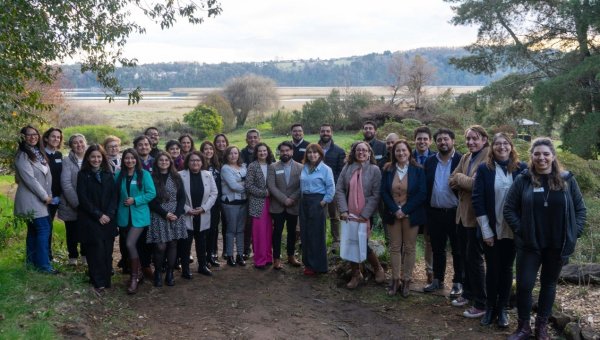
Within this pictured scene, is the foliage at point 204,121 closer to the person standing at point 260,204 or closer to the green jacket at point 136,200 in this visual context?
the person standing at point 260,204

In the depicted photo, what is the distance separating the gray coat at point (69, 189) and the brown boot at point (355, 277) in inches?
142

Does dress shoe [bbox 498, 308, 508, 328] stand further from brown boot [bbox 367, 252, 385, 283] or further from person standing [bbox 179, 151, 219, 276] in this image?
person standing [bbox 179, 151, 219, 276]

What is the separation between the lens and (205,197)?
7.32 metres

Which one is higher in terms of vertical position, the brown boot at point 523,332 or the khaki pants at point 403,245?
the khaki pants at point 403,245

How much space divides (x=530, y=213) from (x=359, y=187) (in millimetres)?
2347

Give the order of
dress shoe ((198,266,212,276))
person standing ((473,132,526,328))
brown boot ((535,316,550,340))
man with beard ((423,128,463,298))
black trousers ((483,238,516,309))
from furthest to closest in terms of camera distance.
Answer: dress shoe ((198,266,212,276)) → man with beard ((423,128,463,298)) → black trousers ((483,238,516,309)) → person standing ((473,132,526,328)) → brown boot ((535,316,550,340))

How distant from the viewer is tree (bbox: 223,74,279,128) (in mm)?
43156

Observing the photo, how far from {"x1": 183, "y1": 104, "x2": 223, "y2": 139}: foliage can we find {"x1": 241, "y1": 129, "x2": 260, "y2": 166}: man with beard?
81.3ft

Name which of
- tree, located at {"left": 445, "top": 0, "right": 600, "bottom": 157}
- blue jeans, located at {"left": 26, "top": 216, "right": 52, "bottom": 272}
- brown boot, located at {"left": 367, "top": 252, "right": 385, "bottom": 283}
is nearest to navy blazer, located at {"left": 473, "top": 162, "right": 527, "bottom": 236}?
brown boot, located at {"left": 367, "top": 252, "right": 385, "bottom": 283}

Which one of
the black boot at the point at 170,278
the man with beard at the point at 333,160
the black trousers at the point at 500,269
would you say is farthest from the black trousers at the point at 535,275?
the black boot at the point at 170,278

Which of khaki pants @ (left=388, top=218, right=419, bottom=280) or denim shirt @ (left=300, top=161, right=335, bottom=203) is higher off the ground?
denim shirt @ (left=300, top=161, right=335, bottom=203)

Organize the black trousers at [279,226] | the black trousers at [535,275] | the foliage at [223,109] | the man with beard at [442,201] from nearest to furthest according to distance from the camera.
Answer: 1. the black trousers at [535,275]
2. the man with beard at [442,201]
3. the black trousers at [279,226]
4. the foliage at [223,109]

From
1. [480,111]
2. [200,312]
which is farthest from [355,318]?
[480,111]

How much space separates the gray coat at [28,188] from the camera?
6.41 metres
